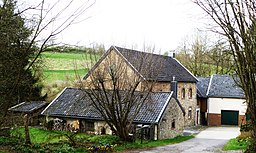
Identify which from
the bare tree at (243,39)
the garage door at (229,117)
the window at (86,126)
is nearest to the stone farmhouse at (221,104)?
the garage door at (229,117)

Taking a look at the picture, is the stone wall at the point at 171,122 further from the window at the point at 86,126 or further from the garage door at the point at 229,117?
the garage door at the point at 229,117

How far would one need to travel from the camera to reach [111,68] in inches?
794

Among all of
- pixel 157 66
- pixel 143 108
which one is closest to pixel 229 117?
pixel 143 108

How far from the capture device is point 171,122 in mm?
28156

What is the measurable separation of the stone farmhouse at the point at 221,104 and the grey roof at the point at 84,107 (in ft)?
52.6

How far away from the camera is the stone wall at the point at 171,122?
2650 cm

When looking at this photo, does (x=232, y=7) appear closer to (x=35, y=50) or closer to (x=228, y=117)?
(x=35, y=50)

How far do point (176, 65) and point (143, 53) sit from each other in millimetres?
19942

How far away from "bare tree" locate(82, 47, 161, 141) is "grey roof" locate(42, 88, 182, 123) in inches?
150

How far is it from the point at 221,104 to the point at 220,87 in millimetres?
2311

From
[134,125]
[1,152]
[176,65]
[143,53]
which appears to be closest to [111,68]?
[143,53]

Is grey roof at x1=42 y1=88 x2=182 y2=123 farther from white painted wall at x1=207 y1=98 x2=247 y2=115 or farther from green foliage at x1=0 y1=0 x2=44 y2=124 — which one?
green foliage at x1=0 y1=0 x2=44 y2=124

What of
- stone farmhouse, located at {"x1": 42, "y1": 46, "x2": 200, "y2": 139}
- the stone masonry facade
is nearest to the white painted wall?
the stone masonry facade

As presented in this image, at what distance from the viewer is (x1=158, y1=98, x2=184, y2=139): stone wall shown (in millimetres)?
26500
